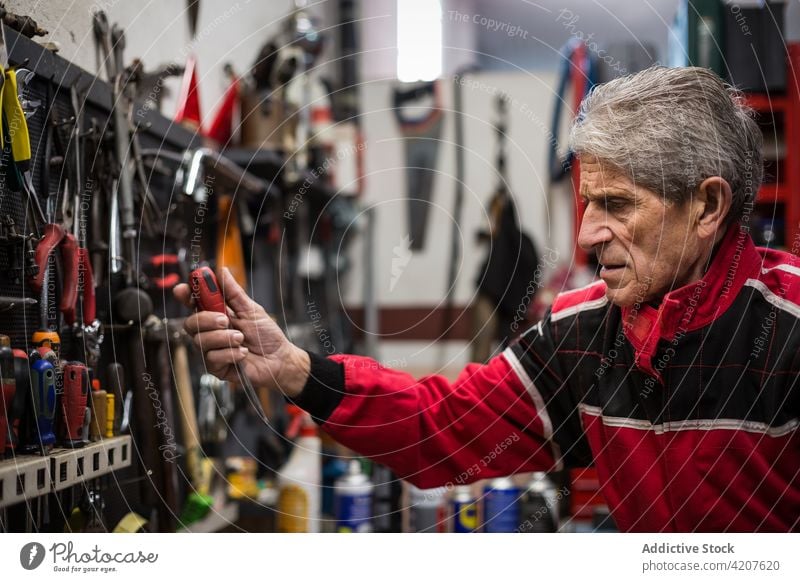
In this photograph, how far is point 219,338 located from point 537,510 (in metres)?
1.00

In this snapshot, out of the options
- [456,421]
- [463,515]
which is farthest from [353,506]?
[456,421]

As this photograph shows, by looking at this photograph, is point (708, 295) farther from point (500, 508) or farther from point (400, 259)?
point (400, 259)

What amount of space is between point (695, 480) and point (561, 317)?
320mm

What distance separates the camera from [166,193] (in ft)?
4.98

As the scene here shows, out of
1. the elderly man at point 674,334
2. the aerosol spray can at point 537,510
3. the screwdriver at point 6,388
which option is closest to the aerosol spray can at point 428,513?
the aerosol spray can at point 537,510

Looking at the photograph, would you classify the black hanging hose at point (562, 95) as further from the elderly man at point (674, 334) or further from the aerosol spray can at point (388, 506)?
the elderly man at point (674, 334)

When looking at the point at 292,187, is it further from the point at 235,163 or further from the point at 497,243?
the point at 497,243

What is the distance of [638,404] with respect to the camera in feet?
3.82

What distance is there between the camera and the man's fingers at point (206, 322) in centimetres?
112

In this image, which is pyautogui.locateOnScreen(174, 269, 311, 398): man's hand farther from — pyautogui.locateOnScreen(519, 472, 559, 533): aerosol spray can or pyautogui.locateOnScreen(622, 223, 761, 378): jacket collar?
pyautogui.locateOnScreen(519, 472, 559, 533): aerosol spray can

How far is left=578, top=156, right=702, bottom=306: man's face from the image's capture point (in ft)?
3.52

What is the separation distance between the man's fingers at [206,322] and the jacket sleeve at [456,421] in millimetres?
184
